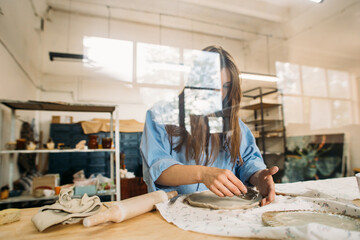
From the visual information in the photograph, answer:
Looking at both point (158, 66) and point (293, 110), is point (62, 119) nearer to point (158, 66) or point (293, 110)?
point (158, 66)

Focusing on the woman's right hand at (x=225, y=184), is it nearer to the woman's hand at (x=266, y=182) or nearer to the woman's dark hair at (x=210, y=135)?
the woman's hand at (x=266, y=182)

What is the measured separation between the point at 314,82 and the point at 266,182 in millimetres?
1209

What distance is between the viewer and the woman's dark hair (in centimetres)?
68

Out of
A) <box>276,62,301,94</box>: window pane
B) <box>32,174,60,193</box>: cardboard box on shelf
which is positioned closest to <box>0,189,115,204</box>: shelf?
<box>32,174,60,193</box>: cardboard box on shelf

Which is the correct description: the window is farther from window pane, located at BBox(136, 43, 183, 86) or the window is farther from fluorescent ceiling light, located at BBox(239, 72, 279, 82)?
window pane, located at BBox(136, 43, 183, 86)

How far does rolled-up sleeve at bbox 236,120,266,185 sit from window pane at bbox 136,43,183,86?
0.44 metres

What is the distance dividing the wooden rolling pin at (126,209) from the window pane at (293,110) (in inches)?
42.1

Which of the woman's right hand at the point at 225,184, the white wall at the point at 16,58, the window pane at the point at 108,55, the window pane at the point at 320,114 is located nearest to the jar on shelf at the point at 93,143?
the window pane at the point at 108,55

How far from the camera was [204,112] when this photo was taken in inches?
27.9

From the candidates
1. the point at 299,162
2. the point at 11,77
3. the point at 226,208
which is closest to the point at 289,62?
the point at 299,162

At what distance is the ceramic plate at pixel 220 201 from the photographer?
0.45 metres

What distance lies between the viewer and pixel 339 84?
1294mm

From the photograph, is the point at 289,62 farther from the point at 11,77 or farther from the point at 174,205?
the point at 11,77

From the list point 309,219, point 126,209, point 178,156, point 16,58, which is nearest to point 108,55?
point 16,58
